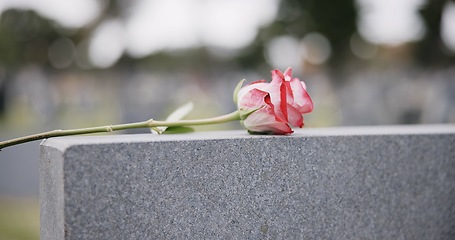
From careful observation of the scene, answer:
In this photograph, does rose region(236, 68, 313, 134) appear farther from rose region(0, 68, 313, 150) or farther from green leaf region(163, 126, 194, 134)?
green leaf region(163, 126, 194, 134)

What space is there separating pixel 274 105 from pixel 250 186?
0.19 meters

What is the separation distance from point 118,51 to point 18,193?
1450cm

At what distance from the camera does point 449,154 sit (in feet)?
4.89

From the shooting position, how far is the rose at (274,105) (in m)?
1.18

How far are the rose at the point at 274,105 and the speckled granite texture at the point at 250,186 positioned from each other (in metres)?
0.04

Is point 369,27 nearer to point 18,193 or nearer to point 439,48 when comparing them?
A: point 439,48

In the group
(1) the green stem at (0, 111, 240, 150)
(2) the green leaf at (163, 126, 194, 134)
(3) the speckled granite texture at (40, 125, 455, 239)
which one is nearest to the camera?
(3) the speckled granite texture at (40, 125, 455, 239)

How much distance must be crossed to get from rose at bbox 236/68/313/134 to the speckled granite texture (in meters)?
0.04

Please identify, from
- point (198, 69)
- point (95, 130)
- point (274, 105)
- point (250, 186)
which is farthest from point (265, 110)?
point (198, 69)

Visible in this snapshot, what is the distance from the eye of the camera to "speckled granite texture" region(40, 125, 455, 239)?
100 cm

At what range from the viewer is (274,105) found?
1180 mm

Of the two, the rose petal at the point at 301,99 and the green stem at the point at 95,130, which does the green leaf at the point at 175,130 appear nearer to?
the green stem at the point at 95,130

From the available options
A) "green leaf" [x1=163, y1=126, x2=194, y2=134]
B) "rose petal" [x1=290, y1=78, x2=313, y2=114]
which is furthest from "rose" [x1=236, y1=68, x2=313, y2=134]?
"green leaf" [x1=163, y1=126, x2=194, y2=134]

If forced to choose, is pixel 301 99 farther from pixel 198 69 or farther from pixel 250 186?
pixel 198 69
